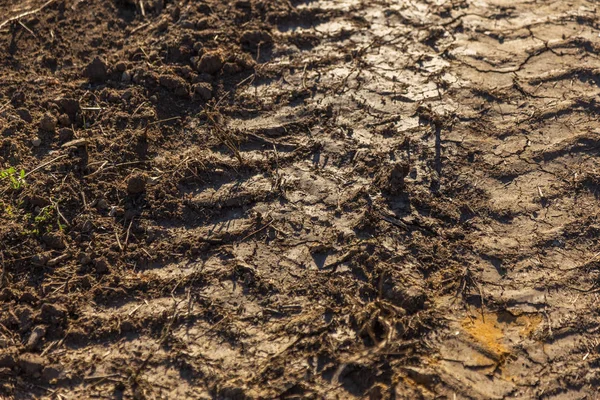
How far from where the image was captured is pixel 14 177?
3441mm

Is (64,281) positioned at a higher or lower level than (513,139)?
lower

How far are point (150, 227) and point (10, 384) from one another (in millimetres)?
1003

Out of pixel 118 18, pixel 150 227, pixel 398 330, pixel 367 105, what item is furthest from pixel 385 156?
pixel 118 18

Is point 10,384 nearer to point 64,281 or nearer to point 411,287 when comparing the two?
point 64,281

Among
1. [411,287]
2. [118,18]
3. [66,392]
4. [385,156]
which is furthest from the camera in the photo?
[118,18]

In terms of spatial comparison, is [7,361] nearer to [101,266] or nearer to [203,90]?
[101,266]

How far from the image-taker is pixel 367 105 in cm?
394

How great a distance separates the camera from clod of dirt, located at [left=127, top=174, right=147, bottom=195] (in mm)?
3399

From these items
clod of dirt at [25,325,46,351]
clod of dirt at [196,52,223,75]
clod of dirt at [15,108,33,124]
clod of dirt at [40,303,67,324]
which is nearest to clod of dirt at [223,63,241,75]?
clod of dirt at [196,52,223,75]

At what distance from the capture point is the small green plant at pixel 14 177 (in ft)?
11.2

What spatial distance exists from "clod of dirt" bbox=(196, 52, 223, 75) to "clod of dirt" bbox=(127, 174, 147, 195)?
38.3 inches

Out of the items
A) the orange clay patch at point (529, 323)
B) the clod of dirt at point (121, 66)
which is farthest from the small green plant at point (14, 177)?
the orange clay patch at point (529, 323)

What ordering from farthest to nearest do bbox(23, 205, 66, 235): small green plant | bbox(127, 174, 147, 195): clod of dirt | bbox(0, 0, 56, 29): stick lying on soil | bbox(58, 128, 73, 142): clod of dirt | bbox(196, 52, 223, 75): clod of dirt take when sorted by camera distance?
1. bbox(0, 0, 56, 29): stick lying on soil
2. bbox(196, 52, 223, 75): clod of dirt
3. bbox(58, 128, 73, 142): clod of dirt
4. bbox(127, 174, 147, 195): clod of dirt
5. bbox(23, 205, 66, 235): small green plant

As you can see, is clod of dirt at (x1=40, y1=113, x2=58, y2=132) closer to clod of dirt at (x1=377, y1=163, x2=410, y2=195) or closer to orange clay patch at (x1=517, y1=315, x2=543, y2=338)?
clod of dirt at (x1=377, y1=163, x2=410, y2=195)
